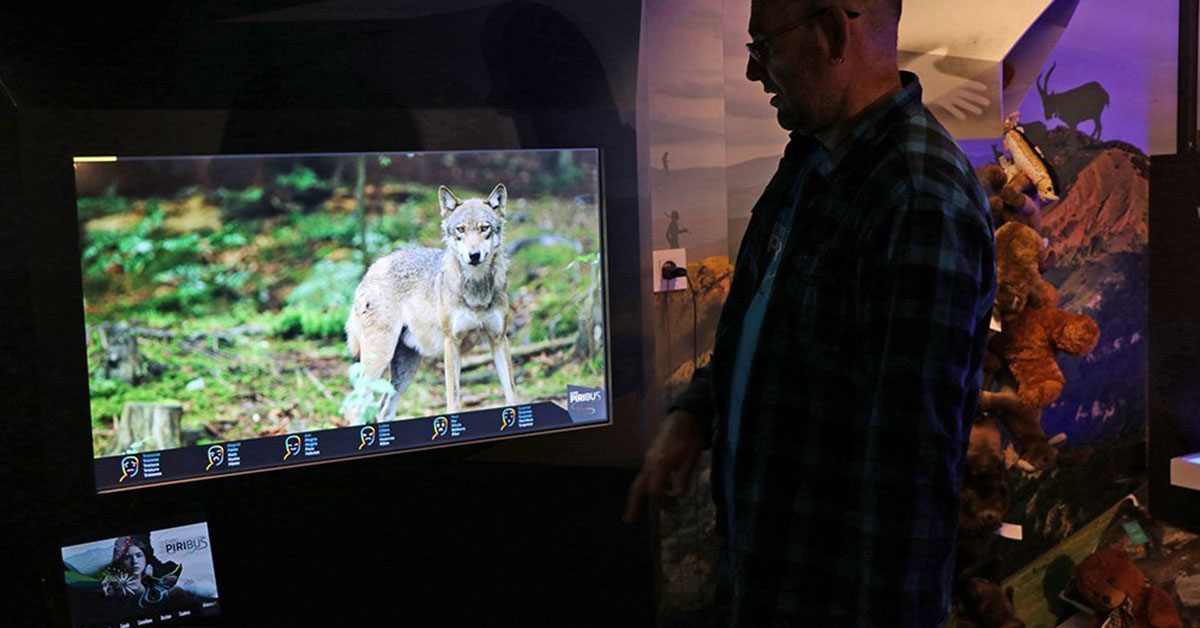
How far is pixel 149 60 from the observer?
2.37 metres

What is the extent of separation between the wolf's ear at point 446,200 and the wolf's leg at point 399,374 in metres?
0.32

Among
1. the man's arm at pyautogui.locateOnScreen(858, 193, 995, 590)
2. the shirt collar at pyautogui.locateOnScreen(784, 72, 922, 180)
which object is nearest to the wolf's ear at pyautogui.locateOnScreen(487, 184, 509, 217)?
the shirt collar at pyautogui.locateOnScreen(784, 72, 922, 180)

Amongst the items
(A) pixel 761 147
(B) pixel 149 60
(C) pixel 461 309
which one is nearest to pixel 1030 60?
(A) pixel 761 147

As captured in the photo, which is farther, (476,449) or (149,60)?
(476,449)

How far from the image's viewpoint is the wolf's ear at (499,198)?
8.79 ft

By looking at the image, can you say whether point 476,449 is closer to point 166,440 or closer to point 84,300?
point 166,440

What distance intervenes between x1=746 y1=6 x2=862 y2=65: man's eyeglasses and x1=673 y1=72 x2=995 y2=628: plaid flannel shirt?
15 cm

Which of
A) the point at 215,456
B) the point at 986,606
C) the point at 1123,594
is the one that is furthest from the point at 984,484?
the point at 215,456

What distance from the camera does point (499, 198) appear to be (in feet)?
8.82

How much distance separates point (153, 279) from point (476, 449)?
2.89ft

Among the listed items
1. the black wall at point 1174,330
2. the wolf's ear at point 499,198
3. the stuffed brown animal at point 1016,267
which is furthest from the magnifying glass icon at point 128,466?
the black wall at point 1174,330

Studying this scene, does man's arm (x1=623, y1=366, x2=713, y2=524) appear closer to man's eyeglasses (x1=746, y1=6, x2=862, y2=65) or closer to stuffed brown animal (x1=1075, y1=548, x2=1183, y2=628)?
man's eyeglasses (x1=746, y1=6, x2=862, y2=65)

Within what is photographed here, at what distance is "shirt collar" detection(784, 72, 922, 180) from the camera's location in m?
1.43

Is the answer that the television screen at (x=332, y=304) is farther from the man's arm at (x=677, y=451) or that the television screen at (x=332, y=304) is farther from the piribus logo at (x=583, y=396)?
the man's arm at (x=677, y=451)
